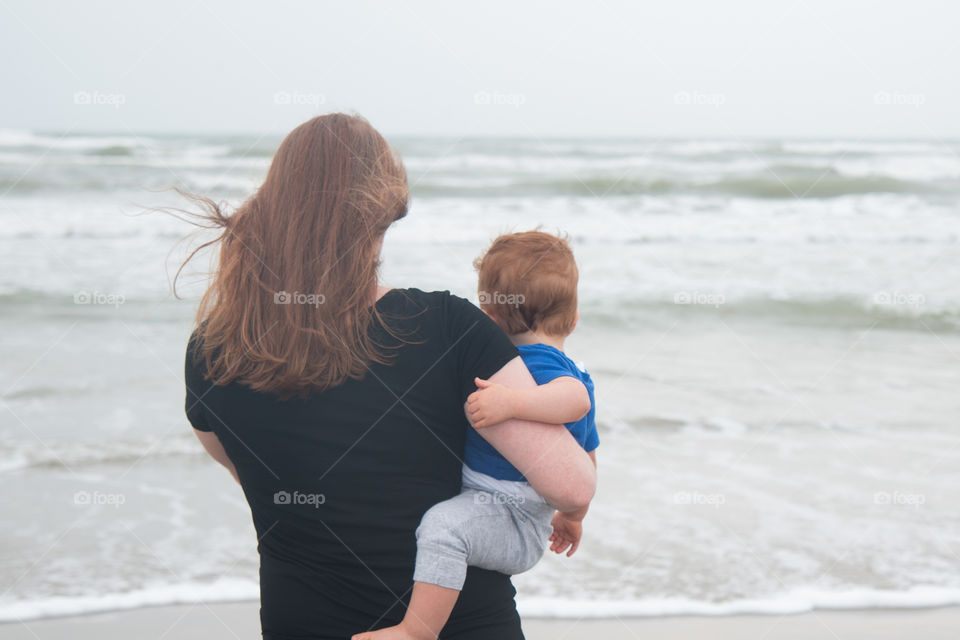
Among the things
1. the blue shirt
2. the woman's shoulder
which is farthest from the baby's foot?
the woman's shoulder

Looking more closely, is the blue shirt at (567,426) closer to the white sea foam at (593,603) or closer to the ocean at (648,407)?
the ocean at (648,407)

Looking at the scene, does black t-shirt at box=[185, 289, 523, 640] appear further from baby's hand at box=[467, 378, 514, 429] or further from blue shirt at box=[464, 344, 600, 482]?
blue shirt at box=[464, 344, 600, 482]

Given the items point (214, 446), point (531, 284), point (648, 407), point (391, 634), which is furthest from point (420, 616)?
point (648, 407)

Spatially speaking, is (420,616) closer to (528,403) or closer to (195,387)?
(528,403)

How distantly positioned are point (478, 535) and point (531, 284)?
0.63 m

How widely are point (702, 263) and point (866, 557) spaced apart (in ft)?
23.3

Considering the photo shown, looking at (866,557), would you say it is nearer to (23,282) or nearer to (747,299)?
(747,299)

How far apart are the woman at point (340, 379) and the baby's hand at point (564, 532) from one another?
43 cm

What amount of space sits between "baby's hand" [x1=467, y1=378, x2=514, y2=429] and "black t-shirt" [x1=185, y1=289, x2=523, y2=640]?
3 cm

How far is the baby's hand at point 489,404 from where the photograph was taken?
4.22 ft

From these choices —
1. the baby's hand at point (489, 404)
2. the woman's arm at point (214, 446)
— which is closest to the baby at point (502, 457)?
the baby's hand at point (489, 404)

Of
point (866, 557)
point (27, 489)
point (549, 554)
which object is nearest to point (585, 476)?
point (549, 554)

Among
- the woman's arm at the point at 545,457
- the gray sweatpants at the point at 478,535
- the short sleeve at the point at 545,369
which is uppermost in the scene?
the short sleeve at the point at 545,369

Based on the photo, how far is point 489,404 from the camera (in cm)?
128
